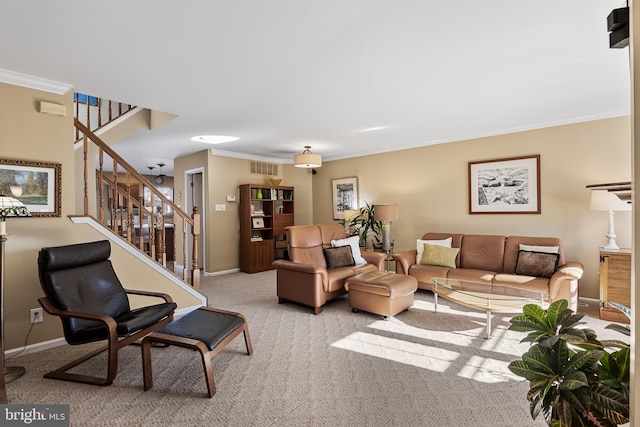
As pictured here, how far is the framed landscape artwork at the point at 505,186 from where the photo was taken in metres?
4.48

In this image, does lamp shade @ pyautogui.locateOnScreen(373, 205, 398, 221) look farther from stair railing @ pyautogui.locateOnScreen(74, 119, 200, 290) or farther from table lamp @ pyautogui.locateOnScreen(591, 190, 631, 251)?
stair railing @ pyautogui.locateOnScreen(74, 119, 200, 290)

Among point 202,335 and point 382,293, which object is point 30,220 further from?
point 382,293

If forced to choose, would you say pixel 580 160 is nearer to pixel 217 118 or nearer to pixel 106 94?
pixel 217 118

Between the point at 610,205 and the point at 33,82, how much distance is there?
5.91 metres

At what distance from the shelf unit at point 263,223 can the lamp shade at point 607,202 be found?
16.2 feet

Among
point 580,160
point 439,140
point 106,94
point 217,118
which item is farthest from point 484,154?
point 106,94

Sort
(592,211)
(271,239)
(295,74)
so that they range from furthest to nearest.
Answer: (271,239) < (592,211) < (295,74)

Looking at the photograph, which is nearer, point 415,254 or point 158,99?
point 158,99

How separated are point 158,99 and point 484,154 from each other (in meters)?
4.52

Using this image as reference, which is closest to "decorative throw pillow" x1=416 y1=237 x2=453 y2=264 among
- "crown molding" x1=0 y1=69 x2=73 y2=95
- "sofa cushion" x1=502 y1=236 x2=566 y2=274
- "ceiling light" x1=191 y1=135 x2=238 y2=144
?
"sofa cushion" x1=502 y1=236 x2=566 y2=274

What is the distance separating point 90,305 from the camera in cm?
261

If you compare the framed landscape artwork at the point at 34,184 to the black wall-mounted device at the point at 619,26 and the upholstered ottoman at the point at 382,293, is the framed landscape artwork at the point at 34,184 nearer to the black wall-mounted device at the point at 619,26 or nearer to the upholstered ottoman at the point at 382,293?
the upholstered ottoman at the point at 382,293

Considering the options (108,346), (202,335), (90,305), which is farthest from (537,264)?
(90,305)

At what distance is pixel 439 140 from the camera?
532 centimetres
